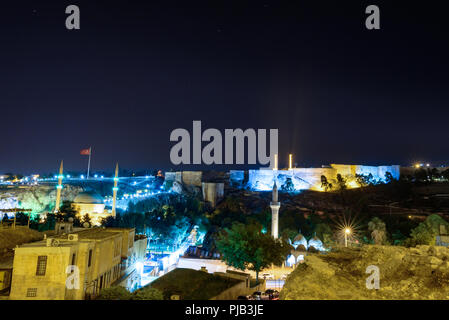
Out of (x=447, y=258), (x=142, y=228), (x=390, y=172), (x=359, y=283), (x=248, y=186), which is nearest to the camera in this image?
(x=359, y=283)

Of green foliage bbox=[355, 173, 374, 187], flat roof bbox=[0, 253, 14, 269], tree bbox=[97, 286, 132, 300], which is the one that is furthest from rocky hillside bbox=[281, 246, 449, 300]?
green foliage bbox=[355, 173, 374, 187]

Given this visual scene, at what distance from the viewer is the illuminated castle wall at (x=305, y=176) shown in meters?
64.3

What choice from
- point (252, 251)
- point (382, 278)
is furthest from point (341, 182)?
point (382, 278)

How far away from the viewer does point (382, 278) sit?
7.07 meters

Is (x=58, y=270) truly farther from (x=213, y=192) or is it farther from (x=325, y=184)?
(x=325, y=184)

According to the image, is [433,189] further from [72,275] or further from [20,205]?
[20,205]

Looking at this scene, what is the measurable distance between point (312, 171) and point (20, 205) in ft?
183

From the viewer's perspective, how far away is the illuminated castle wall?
64.3 m

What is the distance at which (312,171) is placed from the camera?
6550 cm

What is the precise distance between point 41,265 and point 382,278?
1177cm

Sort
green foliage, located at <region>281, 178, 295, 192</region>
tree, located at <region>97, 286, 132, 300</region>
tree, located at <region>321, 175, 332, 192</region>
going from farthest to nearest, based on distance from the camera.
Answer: tree, located at <region>321, 175, 332, 192</region>, green foliage, located at <region>281, 178, 295, 192</region>, tree, located at <region>97, 286, 132, 300</region>

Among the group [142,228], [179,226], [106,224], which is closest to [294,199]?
[179,226]

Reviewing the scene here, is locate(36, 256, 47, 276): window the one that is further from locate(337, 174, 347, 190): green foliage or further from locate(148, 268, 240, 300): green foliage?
locate(337, 174, 347, 190): green foliage

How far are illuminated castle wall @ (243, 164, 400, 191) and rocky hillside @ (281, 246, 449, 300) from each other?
183 feet
